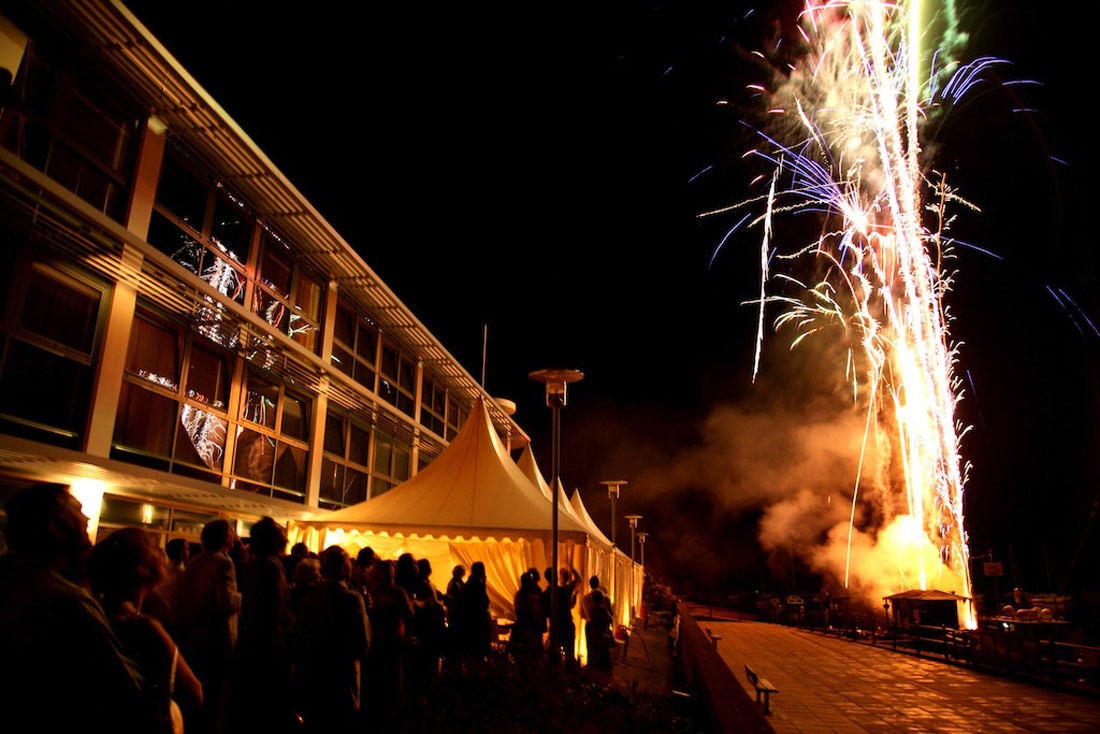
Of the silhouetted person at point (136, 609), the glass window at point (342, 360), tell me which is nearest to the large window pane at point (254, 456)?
the glass window at point (342, 360)

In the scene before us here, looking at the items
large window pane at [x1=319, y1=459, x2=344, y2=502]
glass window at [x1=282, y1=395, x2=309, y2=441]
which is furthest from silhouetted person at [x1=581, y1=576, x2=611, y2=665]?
large window pane at [x1=319, y1=459, x2=344, y2=502]

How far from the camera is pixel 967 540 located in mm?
32938

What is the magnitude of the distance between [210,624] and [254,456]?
927 cm

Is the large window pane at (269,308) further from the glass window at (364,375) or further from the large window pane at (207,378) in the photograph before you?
the glass window at (364,375)

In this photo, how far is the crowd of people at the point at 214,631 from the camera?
176 cm

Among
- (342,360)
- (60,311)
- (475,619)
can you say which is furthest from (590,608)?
(342,360)

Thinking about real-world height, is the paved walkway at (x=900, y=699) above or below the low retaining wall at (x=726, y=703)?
below

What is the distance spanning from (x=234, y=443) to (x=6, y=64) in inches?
256

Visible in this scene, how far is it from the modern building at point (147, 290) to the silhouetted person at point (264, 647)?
463cm

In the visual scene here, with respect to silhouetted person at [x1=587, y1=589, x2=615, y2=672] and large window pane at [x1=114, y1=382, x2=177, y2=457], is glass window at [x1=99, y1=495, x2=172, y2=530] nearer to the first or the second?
large window pane at [x1=114, y1=382, x2=177, y2=457]

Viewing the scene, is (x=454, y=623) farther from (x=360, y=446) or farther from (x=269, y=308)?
(x=360, y=446)

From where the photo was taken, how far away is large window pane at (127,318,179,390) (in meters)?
9.49

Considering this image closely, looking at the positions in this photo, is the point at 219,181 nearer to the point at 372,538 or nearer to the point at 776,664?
the point at 372,538

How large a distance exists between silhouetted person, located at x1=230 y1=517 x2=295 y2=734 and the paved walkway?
5.95m
